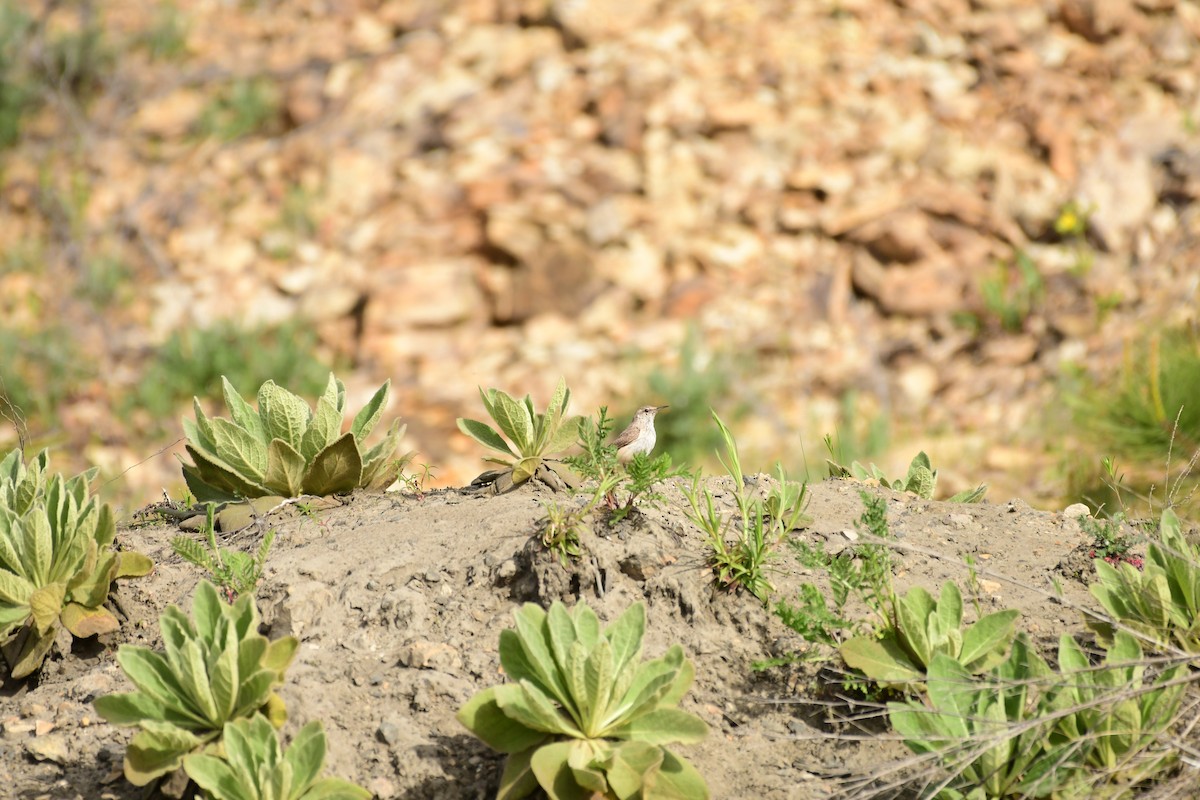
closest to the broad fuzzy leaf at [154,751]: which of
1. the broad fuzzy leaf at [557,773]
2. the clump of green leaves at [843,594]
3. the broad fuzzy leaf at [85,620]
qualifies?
the broad fuzzy leaf at [85,620]

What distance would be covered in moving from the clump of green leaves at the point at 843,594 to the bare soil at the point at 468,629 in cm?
11

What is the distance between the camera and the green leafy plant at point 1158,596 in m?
2.47

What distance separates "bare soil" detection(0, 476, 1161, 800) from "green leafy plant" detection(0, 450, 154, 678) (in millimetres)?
78

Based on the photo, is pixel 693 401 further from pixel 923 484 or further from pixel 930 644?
pixel 930 644

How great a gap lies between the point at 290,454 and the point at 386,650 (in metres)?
0.72

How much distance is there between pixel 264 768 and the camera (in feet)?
7.14

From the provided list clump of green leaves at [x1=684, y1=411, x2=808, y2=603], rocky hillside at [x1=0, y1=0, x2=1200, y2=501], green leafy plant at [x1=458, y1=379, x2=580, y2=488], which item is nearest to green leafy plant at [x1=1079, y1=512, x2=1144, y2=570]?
clump of green leaves at [x1=684, y1=411, x2=808, y2=603]

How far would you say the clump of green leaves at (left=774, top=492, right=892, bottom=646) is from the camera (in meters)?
2.48

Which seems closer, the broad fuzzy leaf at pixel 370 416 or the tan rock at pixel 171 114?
the broad fuzzy leaf at pixel 370 416

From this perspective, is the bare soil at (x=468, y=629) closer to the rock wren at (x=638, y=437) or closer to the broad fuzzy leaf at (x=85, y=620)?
the broad fuzzy leaf at (x=85, y=620)

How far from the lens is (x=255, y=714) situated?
2.29 meters

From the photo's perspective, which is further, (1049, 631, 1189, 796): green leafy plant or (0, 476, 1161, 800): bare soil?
(0, 476, 1161, 800): bare soil

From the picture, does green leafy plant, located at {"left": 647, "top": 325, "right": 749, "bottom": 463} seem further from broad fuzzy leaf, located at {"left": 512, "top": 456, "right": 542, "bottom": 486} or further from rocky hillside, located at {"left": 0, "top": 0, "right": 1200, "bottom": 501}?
broad fuzzy leaf, located at {"left": 512, "top": 456, "right": 542, "bottom": 486}

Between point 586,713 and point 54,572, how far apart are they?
1.36 meters
